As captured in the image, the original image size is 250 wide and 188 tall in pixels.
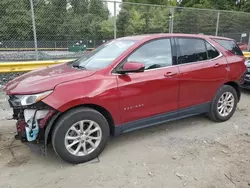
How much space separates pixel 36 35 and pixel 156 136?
5.27 m

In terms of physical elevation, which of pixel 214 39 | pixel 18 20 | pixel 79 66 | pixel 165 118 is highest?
pixel 18 20

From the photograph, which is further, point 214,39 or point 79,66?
point 214,39

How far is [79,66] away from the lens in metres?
3.54

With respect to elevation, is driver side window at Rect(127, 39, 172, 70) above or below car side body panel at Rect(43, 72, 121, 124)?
above

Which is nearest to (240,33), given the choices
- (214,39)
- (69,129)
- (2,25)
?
(214,39)

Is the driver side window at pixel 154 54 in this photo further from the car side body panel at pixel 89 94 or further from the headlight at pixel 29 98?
the headlight at pixel 29 98

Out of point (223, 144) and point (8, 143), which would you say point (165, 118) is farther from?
point (8, 143)

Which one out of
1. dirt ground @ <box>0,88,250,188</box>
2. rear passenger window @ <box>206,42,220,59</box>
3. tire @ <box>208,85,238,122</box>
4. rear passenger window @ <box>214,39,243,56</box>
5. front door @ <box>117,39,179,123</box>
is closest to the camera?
dirt ground @ <box>0,88,250,188</box>

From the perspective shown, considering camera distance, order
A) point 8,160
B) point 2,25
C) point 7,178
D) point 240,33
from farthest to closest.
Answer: point 240,33 < point 2,25 < point 8,160 < point 7,178

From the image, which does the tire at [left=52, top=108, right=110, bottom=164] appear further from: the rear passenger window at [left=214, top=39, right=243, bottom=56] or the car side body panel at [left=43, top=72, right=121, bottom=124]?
the rear passenger window at [left=214, top=39, right=243, bottom=56]

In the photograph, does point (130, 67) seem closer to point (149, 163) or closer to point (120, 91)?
point (120, 91)

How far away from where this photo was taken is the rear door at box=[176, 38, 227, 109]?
3826 millimetres

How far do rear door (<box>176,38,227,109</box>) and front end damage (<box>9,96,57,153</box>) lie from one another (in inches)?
84.9

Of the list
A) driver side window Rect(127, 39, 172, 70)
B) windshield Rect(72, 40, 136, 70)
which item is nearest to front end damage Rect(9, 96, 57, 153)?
windshield Rect(72, 40, 136, 70)
